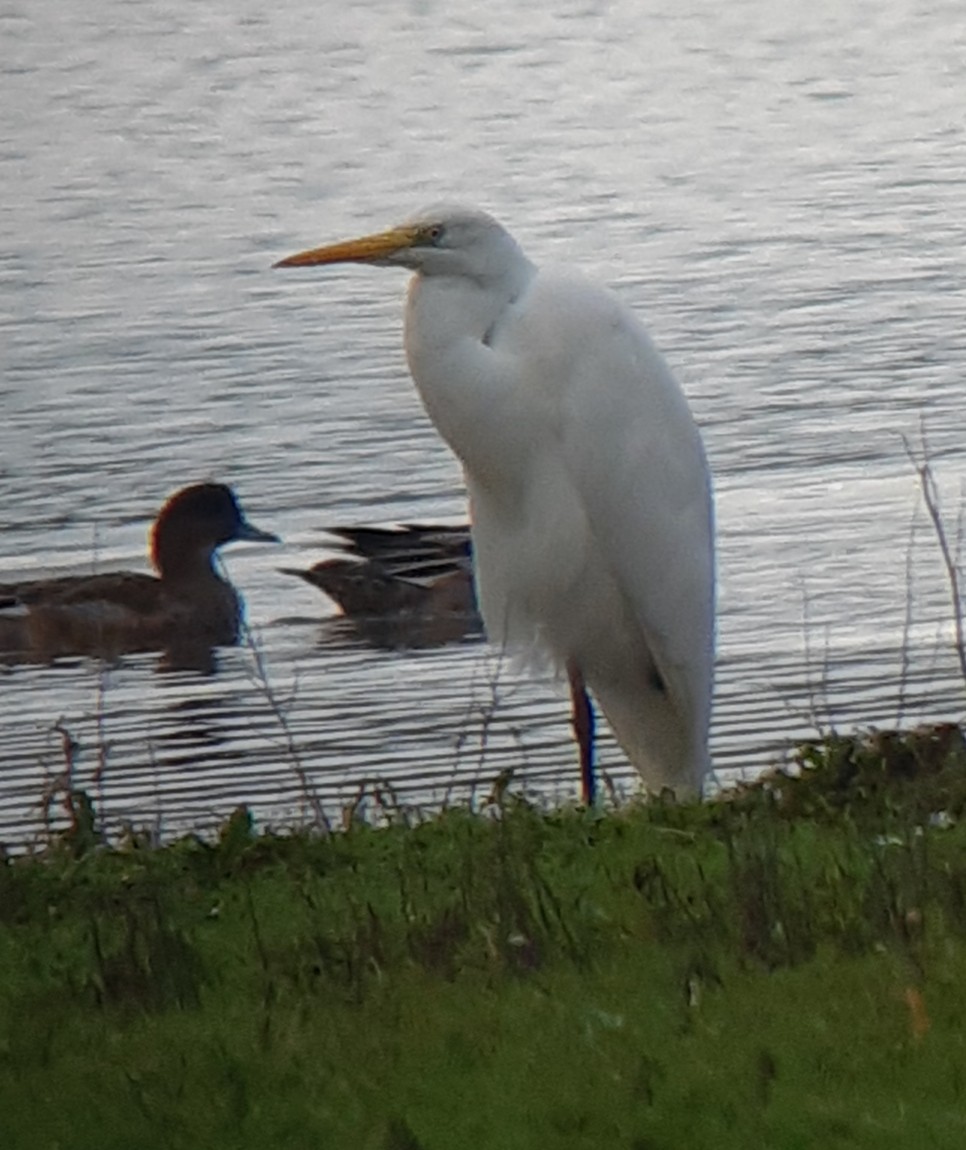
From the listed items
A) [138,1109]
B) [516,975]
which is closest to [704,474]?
[516,975]

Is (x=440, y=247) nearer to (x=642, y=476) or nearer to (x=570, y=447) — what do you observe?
(x=570, y=447)

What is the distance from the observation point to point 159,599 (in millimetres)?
13805

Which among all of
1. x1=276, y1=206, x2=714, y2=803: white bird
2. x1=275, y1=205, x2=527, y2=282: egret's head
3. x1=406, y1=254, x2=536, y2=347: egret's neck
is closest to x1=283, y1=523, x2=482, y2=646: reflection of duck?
x1=276, y1=206, x2=714, y2=803: white bird

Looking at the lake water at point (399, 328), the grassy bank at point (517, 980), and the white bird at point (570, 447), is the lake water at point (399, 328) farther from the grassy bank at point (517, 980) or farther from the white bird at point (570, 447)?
the grassy bank at point (517, 980)

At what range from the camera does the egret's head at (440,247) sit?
8.61 m

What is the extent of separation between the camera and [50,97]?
30781 millimetres

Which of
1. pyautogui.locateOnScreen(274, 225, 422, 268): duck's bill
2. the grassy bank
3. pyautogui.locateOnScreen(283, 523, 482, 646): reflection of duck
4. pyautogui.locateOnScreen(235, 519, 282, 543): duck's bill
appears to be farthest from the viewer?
pyautogui.locateOnScreen(235, 519, 282, 543): duck's bill

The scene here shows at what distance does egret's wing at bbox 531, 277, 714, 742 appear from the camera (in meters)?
8.59

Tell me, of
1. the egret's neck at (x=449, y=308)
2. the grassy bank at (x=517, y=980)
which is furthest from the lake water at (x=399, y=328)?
the egret's neck at (x=449, y=308)

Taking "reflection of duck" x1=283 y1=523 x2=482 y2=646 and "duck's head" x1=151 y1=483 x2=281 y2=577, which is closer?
"reflection of duck" x1=283 y1=523 x2=482 y2=646

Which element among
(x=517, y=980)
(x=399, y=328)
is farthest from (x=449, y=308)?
(x=399, y=328)

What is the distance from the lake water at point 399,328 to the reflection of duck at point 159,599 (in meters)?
0.18

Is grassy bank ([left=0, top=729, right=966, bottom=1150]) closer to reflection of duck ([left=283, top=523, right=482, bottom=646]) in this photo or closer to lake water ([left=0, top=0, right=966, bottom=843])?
lake water ([left=0, top=0, right=966, bottom=843])

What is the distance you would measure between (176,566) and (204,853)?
643cm
